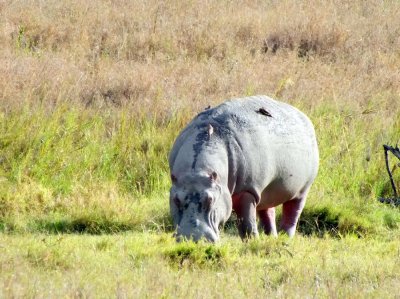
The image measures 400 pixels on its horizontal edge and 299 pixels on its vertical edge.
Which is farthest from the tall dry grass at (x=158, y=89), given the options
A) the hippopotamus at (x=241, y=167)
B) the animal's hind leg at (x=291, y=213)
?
the hippopotamus at (x=241, y=167)

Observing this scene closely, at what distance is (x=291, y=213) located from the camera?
31.9ft

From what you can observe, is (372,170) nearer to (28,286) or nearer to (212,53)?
(212,53)

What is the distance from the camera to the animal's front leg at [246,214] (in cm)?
847

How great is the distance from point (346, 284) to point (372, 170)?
5.78 metres

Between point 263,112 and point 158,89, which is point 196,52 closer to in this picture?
point 158,89

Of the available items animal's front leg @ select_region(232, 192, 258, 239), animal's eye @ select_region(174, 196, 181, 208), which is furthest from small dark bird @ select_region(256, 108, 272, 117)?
animal's eye @ select_region(174, 196, 181, 208)

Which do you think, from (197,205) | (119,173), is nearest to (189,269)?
(197,205)

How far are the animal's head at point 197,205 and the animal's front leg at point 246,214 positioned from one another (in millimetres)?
534

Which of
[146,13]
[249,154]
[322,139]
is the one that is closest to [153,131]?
[322,139]

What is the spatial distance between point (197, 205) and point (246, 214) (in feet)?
2.51

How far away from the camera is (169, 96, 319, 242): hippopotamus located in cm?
786

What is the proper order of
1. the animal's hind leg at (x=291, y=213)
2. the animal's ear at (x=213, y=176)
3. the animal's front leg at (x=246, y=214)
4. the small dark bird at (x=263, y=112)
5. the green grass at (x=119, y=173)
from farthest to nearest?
the green grass at (x=119, y=173) < the animal's hind leg at (x=291, y=213) < the small dark bird at (x=263, y=112) < the animal's front leg at (x=246, y=214) < the animal's ear at (x=213, y=176)

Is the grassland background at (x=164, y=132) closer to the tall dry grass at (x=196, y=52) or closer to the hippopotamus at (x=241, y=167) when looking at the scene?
the tall dry grass at (x=196, y=52)

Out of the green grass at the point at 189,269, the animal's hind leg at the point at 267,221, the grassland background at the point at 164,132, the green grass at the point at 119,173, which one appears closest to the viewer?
the green grass at the point at 189,269
